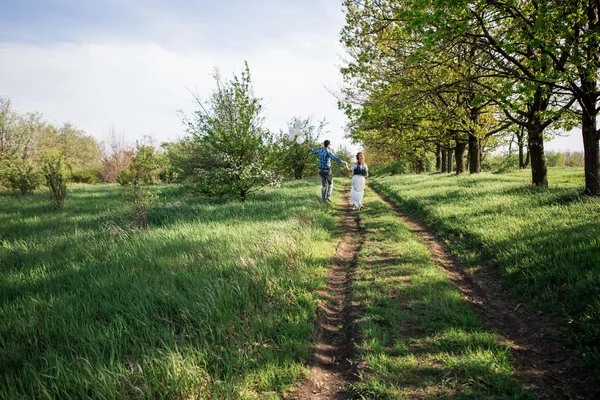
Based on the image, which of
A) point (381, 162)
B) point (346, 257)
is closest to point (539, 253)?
point (346, 257)

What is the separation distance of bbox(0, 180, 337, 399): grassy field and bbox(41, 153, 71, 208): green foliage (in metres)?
6.23

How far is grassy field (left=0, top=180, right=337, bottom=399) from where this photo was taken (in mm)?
2506

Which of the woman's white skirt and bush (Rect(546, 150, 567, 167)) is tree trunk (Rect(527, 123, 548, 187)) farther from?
bush (Rect(546, 150, 567, 167))

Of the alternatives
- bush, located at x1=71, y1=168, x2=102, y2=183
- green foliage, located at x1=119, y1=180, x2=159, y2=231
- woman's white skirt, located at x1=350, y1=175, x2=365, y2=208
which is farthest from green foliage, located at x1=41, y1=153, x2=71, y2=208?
bush, located at x1=71, y1=168, x2=102, y2=183

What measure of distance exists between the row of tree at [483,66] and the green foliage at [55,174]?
12.4 metres

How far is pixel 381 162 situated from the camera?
51.8 metres

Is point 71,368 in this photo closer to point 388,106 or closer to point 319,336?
point 319,336

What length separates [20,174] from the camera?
51.6 feet

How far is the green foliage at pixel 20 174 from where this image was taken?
1541 centimetres

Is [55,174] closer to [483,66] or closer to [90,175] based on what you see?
[483,66]

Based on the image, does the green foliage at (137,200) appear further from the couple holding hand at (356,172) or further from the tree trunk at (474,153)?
the tree trunk at (474,153)

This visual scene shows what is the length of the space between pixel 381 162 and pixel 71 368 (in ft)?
174

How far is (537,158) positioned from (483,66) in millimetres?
A: 4249

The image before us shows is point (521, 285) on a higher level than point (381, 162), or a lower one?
lower
